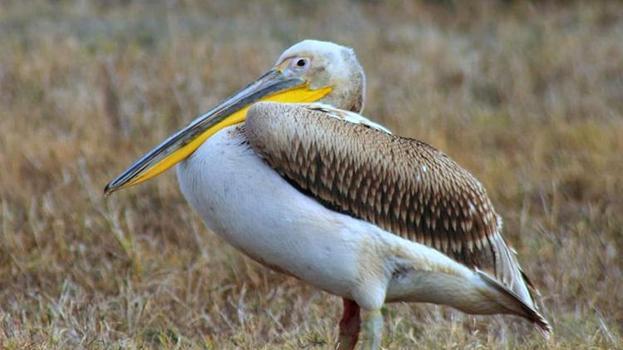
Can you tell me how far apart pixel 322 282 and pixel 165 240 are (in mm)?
2068

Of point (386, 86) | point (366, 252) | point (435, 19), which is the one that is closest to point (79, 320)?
point (366, 252)

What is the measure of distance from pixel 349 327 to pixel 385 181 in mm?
574

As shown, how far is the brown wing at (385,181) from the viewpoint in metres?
4.47

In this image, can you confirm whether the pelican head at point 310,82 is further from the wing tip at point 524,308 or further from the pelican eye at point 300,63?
the wing tip at point 524,308

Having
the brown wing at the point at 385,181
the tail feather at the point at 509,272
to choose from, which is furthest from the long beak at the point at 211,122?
the tail feather at the point at 509,272

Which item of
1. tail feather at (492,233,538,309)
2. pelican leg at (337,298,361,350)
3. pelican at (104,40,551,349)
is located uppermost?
pelican at (104,40,551,349)

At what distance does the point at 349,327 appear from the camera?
15.6ft

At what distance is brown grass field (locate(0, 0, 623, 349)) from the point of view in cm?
527

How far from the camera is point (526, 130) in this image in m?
8.22

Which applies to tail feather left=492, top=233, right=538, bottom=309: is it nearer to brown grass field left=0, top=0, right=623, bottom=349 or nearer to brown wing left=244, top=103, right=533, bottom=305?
brown wing left=244, top=103, right=533, bottom=305

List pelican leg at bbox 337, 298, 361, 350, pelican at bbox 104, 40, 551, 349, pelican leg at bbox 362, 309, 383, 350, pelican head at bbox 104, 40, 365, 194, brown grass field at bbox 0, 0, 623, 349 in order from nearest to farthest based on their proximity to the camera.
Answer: pelican at bbox 104, 40, 551, 349, pelican leg at bbox 362, 309, 383, 350, pelican leg at bbox 337, 298, 361, 350, pelican head at bbox 104, 40, 365, 194, brown grass field at bbox 0, 0, 623, 349

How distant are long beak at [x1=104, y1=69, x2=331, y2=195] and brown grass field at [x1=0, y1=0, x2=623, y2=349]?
622mm

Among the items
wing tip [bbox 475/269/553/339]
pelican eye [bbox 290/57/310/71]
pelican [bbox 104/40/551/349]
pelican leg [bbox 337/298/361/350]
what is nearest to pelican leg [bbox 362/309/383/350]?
pelican [bbox 104/40/551/349]

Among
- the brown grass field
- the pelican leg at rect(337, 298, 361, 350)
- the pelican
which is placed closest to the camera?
the pelican
